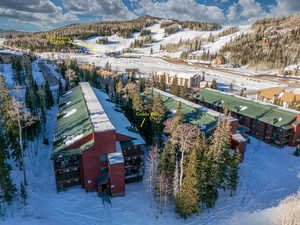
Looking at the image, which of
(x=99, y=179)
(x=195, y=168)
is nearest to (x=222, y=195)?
(x=195, y=168)

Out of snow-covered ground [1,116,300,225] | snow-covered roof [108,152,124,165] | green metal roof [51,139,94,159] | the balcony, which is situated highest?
green metal roof [51,139,94,159]

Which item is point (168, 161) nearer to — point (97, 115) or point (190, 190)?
point (190, 190)

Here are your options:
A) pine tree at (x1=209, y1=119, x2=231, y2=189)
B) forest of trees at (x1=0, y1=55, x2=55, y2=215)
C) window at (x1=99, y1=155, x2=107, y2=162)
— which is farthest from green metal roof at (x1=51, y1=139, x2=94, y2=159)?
pine tree at (x1=209, y1=119, x2=231, y2=189)

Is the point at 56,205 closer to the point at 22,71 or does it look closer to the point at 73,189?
the point at 73,189

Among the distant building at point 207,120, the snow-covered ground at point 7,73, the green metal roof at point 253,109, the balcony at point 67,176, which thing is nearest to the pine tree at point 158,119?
the distant building at point 207,120

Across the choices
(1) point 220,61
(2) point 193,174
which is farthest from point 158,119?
(1) point 220,61

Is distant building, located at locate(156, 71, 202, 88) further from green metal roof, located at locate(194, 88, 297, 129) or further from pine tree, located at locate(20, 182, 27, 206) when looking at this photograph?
pine tree, located at locate(20, 182, 27, 206)
